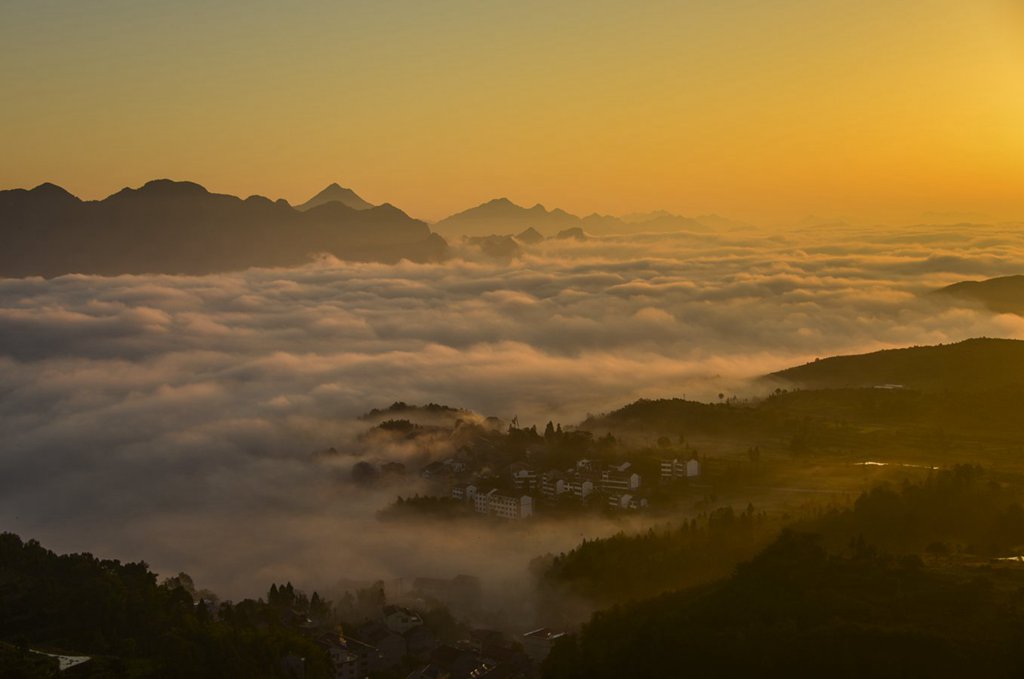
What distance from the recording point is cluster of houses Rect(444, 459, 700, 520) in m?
55.6

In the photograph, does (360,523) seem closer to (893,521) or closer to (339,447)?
(339,447)

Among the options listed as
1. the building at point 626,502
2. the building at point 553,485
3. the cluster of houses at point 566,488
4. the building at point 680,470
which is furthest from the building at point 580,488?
the building at point 680,470

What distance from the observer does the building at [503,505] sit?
5525 cm

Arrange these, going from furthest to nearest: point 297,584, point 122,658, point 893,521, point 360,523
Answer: point 360,523 → point 297,584 → point 893,521 → point 122,658

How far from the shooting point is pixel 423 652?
4047 cm

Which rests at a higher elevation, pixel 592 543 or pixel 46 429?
pixel 46 429

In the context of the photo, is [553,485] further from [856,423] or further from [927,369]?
[927,369]

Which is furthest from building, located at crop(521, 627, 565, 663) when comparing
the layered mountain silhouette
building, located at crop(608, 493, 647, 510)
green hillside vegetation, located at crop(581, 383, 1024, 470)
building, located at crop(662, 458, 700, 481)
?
the layered mountain silhouette

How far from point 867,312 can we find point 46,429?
10604 cm

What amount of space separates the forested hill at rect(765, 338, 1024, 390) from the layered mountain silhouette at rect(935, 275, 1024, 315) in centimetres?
5142

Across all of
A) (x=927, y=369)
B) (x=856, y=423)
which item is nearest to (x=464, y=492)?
(x=856, y=423)

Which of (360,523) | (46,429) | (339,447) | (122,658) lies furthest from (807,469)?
(46,429)

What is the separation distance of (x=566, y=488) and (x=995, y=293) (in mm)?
106584

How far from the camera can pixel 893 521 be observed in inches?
1711
